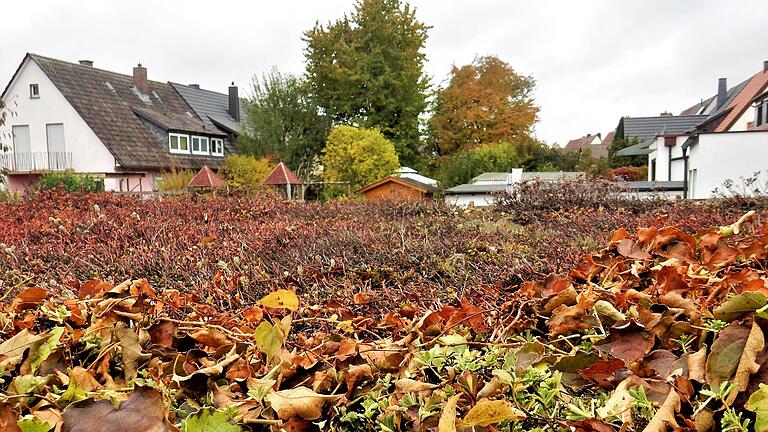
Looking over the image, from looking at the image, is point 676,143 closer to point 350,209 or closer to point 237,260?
point 350,209

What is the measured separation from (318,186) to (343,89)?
39.1ft

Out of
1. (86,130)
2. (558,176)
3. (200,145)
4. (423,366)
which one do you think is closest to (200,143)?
(200,145)

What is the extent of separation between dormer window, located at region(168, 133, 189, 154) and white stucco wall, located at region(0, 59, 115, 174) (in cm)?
360

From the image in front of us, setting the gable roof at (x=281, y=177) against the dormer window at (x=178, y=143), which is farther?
the dormer window at (x=178, y=143)

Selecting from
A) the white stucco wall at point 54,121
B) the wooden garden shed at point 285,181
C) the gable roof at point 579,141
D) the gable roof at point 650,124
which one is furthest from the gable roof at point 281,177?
the gable roof at point 579,141

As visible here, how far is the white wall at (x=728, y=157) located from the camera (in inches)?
595

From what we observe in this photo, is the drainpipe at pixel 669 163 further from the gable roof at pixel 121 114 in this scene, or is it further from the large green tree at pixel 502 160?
the gable roof at pixel 121 114

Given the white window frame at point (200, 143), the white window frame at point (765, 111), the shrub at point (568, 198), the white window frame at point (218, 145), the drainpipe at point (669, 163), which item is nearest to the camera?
the shrub at point (568, 198)

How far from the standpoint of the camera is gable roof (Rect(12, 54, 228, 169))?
26634 millimetres

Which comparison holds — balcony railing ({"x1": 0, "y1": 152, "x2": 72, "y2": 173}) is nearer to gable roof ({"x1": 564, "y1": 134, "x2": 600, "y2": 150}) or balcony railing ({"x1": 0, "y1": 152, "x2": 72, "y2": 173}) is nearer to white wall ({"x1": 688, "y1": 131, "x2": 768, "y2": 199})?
white wall ({"x1": 688, "y1": 131, "x2": 768, "y2": 199})

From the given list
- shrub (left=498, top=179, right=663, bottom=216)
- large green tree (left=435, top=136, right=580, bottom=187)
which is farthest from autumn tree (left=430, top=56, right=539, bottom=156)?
shrub (left=498, top=179, right=663, bottom=216)

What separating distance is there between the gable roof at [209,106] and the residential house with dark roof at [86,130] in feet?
10.8

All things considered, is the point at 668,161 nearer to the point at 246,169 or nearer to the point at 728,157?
the point at 728,157

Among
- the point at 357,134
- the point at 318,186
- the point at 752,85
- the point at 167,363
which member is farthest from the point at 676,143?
the point at 167,363
